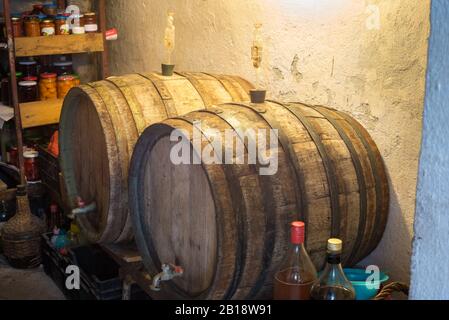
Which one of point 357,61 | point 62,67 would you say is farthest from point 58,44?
point 357,61

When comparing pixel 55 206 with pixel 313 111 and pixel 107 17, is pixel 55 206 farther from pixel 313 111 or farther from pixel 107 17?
pixel 313 111

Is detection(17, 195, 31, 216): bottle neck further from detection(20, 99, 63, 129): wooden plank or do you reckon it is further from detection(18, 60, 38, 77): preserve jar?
detection(18, 60, 38, 77): preserve jar

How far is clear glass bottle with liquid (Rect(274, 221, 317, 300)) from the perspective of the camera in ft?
5.79

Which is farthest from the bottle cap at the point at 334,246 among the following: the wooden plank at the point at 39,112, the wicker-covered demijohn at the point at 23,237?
the wooden plank at the point at 39,112

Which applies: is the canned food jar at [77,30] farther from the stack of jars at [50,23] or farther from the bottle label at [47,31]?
the bottle label at [47,31]

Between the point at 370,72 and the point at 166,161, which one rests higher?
the point at 370,72

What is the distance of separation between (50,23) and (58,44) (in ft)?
0.50

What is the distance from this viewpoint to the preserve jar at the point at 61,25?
3910 mm

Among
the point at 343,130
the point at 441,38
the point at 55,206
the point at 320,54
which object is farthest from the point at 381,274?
the point at 55,206

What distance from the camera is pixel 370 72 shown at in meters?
2.24

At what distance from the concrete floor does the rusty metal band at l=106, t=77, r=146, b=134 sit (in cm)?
142

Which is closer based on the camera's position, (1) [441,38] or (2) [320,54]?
(1) [441,38]

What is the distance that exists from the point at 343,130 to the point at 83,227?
1.37m

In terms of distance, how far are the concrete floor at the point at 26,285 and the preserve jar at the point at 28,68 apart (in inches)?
52.6
